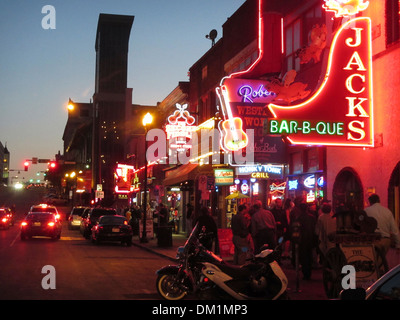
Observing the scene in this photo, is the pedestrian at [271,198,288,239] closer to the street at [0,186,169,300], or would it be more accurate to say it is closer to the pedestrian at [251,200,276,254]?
the pedestrian at [251,200,276,254]

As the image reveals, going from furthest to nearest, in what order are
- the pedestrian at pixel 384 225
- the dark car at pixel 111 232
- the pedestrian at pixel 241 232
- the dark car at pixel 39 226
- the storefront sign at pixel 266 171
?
the dark car at pixel 39 226
the dark car at pixel 111 232
the storefront sign at pixel 266 171
the pedestrian at pixel 241 232
the pedestrian at pixel 384 225

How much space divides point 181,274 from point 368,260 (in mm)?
3601

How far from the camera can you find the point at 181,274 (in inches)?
454

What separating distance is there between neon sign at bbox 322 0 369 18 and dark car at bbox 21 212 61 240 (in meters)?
19.7

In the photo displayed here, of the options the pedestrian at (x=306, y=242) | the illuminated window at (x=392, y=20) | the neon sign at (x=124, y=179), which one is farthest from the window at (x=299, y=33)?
the neon sign at (x=124, y=179)

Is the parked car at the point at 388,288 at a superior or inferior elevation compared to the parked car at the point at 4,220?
superior

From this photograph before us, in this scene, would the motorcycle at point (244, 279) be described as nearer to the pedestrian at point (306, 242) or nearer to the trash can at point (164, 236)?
the pedestrian at point (306, 242)

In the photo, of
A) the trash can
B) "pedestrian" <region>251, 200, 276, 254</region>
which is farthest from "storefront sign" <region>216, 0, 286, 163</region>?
the trash can

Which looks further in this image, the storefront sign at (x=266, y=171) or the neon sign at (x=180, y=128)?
the neon sign at (x=180, y=128)

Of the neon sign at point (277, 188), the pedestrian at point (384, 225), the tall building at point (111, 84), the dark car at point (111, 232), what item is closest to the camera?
the pedestrian at point (384, 225)

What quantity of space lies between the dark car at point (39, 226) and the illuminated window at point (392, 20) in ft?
67.7

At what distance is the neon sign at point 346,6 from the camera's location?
1645cm

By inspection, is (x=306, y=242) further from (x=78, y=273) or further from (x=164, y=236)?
(x=164, y=236)
